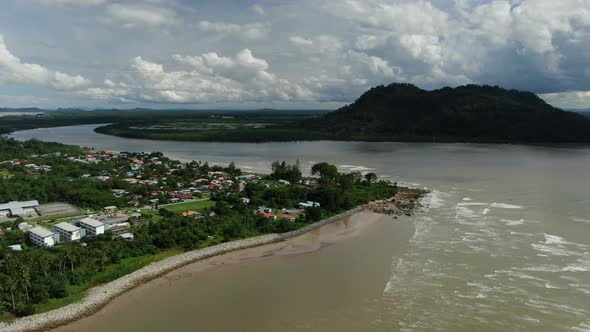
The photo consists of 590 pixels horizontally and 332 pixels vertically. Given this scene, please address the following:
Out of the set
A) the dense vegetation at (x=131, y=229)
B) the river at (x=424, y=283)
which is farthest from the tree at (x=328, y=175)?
the river at (x=424, y=283)

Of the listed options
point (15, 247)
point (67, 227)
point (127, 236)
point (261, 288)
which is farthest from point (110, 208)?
point (261, 288)

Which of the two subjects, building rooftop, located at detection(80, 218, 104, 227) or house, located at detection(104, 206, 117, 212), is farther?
house, located at detection(104, 206, 117, 212)

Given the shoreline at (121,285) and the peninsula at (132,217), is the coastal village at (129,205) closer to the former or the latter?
the peninsula at (132,217)

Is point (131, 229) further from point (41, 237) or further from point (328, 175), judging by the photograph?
point (328, 175)

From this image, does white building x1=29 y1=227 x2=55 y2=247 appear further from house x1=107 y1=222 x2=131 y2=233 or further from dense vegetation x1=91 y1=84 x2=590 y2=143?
dense vegetation x1=91 y1=84 x2=590 y2=143

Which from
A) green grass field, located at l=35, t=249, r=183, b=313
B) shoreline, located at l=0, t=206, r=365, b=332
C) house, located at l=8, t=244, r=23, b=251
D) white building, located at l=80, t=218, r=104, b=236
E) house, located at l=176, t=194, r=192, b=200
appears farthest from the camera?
house, located at l=176, t=194, r=192, b=200

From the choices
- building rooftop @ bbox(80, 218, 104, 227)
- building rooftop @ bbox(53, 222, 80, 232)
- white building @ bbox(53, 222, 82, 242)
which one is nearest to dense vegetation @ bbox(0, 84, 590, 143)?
building rooftop @ bbox(80, 218, 104, 227)

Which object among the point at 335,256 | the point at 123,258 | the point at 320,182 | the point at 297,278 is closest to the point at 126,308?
the point at 123,258
